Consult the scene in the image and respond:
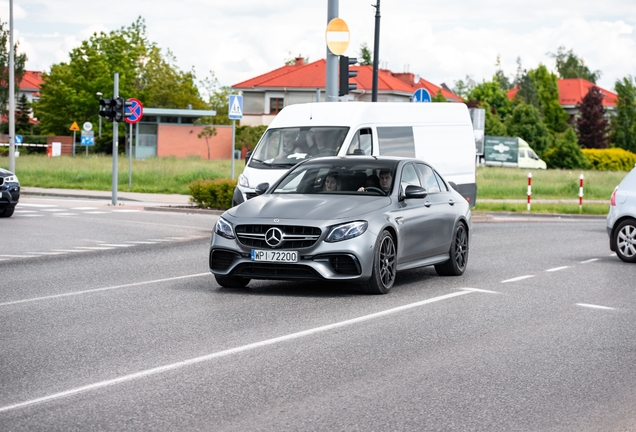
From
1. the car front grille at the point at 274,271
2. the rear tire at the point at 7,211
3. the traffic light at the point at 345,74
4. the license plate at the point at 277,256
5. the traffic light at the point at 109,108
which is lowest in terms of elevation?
the rear tire at the point at 7,211

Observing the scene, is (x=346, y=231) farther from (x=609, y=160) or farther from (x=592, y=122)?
(x=592, y=122)

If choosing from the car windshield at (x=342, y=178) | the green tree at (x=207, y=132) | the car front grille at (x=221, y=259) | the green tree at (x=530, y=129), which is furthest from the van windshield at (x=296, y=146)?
the green tree at (x=530, y=129)

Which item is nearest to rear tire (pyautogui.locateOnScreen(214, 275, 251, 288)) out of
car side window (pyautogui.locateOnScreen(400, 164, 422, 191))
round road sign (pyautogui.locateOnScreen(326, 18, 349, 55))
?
car side window (pyautogui.locateOnScreen(400, 164, 422, 191))

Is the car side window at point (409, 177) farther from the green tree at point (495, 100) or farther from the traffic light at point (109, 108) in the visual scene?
the green tree at point (495, 100)

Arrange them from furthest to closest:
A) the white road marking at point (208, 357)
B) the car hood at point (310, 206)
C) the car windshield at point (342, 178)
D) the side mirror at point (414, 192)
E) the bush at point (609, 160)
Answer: the bush at point (609, 160) < the car windshield at point (342, 178) < the side mirror at point (414, 192) < the car hood at point (310, 206) < the white road marking at point (208, 357)

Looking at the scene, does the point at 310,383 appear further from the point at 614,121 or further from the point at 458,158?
the point at 614,121

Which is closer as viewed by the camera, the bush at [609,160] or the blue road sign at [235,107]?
the blue road sign at [235,107]

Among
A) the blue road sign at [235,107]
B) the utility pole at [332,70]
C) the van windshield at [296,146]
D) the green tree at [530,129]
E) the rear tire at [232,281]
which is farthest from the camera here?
the green tree at [530,129]

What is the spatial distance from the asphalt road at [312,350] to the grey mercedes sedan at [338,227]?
31 centimetres

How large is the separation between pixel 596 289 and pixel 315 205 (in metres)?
3.62

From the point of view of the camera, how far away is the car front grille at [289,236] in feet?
35.4

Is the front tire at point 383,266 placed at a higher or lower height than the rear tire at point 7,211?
higher

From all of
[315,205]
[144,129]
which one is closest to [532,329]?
[315,205]

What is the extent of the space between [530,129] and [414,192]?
8129 cm
